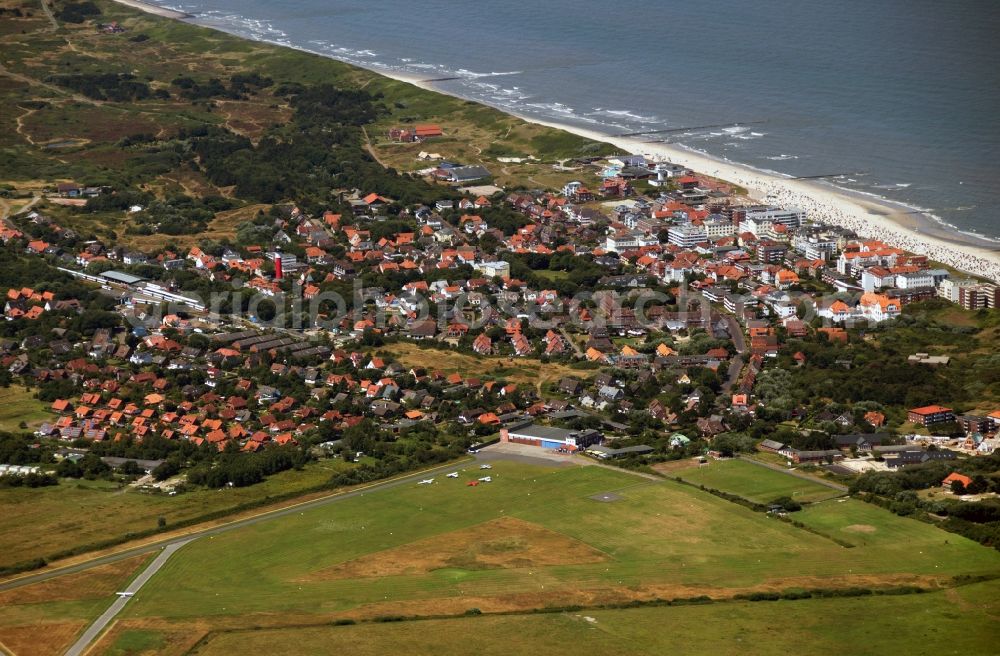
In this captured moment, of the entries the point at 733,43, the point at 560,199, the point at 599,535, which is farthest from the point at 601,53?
the point at 599,535

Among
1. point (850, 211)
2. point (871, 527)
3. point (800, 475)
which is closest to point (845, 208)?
point (850, 211)

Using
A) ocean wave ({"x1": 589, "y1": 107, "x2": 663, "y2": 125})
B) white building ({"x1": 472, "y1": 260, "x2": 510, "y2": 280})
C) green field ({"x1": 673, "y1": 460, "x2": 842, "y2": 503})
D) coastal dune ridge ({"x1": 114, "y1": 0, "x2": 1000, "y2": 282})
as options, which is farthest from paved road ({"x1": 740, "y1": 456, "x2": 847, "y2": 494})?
ocean wave ({"x1": 589, "y1": 107, "x2": 663, "y2": 125})

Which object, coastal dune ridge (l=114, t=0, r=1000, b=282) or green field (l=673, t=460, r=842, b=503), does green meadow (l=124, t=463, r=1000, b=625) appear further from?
coastal dune ridge (l=114, t=0, r=1000, b=282)

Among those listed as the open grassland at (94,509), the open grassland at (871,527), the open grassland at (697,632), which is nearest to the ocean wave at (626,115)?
the open grassland at (94,509)

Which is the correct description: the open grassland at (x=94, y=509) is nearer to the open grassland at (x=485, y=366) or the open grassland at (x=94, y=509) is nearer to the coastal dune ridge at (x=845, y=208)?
the open grassland at (x=485, y=366)

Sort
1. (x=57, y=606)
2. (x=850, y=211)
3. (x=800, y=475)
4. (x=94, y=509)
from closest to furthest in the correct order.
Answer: (x=57, y=606) < (x=94, y=509) < (x=800, y=475) < (x=850, y=211)

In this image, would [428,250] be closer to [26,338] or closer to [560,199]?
[560,199]

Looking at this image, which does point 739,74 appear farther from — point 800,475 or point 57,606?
point 57,606
